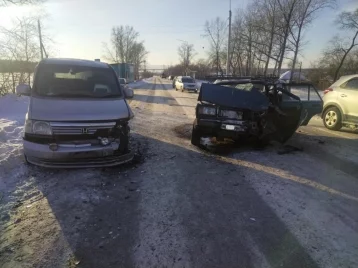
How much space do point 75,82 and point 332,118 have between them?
26.8ft

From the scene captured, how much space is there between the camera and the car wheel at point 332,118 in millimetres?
9875

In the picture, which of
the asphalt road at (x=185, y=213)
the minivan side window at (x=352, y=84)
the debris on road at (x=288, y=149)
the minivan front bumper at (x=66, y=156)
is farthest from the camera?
the minivan side window at (x=352, y=84)

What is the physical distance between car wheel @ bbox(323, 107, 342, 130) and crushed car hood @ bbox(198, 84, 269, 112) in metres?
4.32

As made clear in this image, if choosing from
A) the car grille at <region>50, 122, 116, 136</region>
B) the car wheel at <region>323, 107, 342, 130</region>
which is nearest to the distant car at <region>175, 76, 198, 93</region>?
the car wheel at <region>323, 107, 342, 130</region>

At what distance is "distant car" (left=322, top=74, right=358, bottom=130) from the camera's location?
30.8 ft

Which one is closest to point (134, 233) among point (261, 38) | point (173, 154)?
point (173, 154)

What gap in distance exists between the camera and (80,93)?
5.84 meters

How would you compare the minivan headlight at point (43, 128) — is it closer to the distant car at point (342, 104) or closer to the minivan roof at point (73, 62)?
the minivan roof at point (73, 62)

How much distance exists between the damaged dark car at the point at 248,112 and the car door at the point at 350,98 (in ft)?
9.77

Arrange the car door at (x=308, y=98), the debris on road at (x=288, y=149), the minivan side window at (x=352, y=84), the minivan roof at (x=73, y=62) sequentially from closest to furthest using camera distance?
the minivan roof at (x=73, y=62) → the debris on road at (x=288, y=149) → the car door at (x=308, y=98) → the minivan side window at (x=352, y=84)

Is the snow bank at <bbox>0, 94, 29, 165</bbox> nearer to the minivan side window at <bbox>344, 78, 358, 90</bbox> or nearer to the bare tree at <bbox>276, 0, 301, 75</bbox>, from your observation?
the minivan side window at <bbox>344, 78, 358, 90</bbox>

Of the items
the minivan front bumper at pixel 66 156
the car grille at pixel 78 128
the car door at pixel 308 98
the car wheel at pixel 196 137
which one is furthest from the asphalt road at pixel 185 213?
the car door at pixel 308 98

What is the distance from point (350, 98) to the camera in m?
9.41

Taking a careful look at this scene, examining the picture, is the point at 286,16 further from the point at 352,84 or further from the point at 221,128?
the point at 221,128
